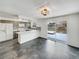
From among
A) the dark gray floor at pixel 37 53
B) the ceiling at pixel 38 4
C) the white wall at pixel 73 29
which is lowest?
the dark gray floor at pixel 37 53

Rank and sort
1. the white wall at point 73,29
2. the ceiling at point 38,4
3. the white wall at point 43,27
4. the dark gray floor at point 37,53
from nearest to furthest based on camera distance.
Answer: the ceiling at point 38,4, the dark gray floor at point 37,53, the white wall at point 73,29, the white wall at point 43,27

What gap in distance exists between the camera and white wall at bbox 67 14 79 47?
15.1 ft

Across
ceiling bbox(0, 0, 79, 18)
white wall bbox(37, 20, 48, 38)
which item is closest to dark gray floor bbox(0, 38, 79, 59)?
ceiling bbox(0, 0, 79, 18)

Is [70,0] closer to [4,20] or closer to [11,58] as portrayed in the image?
[11,58]

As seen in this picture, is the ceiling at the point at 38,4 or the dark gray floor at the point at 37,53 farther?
the dark gray floor at the point at 37,53

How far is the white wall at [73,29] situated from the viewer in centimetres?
459

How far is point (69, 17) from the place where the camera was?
203 inches

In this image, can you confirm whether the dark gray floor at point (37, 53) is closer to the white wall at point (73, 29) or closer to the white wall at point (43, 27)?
the white wall at point (73, 29)

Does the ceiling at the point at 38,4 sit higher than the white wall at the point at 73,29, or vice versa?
the ceiling at the point at 38,4

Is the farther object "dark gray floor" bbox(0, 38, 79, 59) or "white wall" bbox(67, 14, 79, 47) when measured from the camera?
"white wall" bbox(67, 14, 79, 47)

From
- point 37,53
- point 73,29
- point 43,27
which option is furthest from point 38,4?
point 43,27

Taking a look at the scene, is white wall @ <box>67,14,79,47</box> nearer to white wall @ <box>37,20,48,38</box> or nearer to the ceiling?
the ceiling

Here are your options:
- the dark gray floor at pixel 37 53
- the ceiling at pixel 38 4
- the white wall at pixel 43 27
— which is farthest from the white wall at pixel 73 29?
the white wall at pixel 43 27

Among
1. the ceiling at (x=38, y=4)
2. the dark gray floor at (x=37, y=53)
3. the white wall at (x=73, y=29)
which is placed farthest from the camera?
the white wall at (x=73, y=29)
